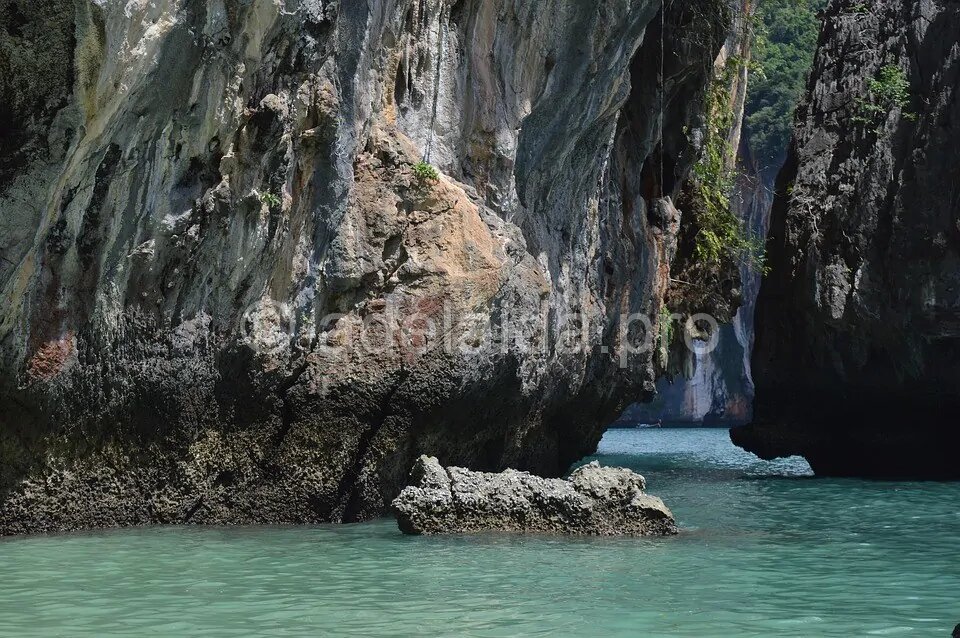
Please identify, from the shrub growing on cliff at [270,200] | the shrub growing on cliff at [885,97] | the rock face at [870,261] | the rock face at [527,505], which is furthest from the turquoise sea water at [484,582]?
the shrub growing on cliff at [885,97]

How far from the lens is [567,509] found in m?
9.76

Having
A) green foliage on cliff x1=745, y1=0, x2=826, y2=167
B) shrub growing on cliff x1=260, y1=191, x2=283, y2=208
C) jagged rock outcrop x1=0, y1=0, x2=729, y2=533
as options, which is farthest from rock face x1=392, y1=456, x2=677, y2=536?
green foliage on cliff x1=745, y1=0, x2=826, y2=167

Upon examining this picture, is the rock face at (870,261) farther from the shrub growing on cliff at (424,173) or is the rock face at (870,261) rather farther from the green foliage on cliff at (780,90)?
the green foliage on cliff at (780,90)

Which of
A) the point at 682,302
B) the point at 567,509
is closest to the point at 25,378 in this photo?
the point at 567,509

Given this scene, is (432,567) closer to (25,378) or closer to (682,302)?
(25,378)

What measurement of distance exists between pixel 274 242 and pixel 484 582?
3.95 m

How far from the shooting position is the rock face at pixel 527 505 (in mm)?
9641

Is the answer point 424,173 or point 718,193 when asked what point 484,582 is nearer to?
point 424,173

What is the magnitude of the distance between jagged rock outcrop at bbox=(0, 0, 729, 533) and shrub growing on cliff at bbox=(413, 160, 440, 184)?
0.04 meters

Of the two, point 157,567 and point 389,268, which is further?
point 389,268

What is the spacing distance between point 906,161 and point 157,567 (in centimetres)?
1433

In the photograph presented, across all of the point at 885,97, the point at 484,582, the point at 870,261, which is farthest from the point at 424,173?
the point at 885,97

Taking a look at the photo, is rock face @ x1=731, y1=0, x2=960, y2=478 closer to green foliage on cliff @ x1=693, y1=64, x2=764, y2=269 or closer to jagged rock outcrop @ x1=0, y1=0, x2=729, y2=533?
green foliage on cliff @ x1=693, y1=64, x2=764, y2=269

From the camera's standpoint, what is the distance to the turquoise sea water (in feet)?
19.4
